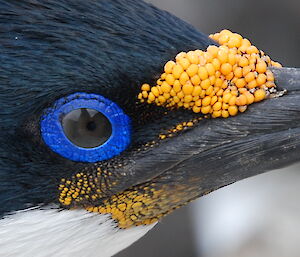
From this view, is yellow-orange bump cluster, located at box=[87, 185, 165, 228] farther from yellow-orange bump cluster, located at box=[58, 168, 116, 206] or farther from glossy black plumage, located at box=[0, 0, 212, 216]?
glossy black plumage, located at box=[0, 0, 212, 216]

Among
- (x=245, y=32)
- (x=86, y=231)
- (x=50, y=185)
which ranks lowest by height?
(x=86, y=231)

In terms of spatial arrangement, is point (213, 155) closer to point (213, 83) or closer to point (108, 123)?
point (213, 83)

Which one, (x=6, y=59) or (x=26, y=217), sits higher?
(x=6, y=59)

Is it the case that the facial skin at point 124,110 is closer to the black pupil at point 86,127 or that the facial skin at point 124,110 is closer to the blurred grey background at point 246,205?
the black pupil at point 86,127

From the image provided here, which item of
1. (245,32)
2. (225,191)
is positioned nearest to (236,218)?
(225,191)

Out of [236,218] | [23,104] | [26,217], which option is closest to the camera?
[23,104]

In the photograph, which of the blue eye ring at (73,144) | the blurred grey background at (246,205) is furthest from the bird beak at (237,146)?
the blurred grey background at (246,205)

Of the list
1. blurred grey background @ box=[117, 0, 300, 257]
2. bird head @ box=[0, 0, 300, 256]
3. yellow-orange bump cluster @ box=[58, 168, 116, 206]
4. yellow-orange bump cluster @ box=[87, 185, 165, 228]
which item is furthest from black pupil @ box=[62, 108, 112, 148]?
blurred grey background @ box=[117, 0, 300, 257]

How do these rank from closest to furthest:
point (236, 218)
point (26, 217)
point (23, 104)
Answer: point (23, 104)
point (26, 217)
point (236, 218)

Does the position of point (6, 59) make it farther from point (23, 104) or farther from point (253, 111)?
point (253, 111)
